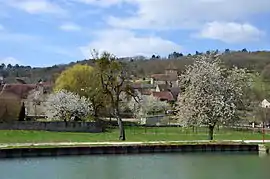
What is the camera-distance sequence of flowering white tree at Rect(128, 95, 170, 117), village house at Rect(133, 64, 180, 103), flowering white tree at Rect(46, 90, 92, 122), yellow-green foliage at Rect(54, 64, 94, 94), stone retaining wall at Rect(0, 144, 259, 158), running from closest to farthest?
1. stone retaining wall at Rect(0, 144, 259, 158)
2. flowering white tree at Rect(46, 90, 92, 122)
3. yellow-green foliage at Rect(54, 64, 94, 94)
4. flowering white tree at Rect(128, 95, 170, 117)
5. village house at Rect(133, 64, 180, 103)

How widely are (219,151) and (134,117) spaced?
50.0m

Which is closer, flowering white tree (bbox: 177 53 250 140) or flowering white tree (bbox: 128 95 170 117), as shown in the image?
flowering white tree (bbox: 177 53 250 140)

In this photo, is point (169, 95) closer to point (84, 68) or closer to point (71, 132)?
point (84, 68)

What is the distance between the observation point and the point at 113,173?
27406 mm

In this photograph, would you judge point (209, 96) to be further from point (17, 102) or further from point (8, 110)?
point (17, 102)

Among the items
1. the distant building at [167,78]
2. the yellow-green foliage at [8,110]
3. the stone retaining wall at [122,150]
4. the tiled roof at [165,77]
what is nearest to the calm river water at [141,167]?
the stone retaining wall at [122,150]

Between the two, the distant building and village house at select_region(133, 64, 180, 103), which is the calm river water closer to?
village house at select_region(133, 64, 180, 103)

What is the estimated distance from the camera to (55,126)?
58.8 m

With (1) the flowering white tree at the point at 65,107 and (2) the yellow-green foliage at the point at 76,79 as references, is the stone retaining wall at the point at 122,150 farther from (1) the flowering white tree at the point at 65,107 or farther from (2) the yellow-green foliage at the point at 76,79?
(2) the yellow-green foliage at the point at 76,79

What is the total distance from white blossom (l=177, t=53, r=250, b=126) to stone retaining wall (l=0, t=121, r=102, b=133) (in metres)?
12.6

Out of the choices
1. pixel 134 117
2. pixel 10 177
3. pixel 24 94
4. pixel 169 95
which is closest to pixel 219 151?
pixel 10 177

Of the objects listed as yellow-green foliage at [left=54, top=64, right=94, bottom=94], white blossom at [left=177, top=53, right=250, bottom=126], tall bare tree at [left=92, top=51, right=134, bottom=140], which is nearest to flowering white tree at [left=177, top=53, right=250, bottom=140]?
white blossom at [left=177, top=53, right=250, bottom=126]

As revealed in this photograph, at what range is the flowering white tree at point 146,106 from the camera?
303ft

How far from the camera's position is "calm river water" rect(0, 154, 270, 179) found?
86.8ft
